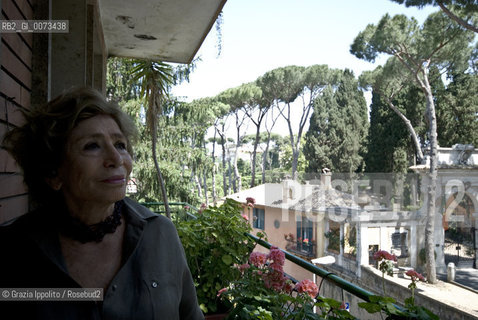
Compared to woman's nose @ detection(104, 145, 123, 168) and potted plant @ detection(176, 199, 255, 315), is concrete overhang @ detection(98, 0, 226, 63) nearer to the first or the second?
potted plant @ detection(176, 199, 255, 315)

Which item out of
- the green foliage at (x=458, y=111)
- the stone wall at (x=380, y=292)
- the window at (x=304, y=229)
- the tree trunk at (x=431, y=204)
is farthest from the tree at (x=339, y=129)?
the stone wall at (x=380, y=292)

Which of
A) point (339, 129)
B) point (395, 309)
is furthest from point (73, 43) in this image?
Result: point (339, 129)

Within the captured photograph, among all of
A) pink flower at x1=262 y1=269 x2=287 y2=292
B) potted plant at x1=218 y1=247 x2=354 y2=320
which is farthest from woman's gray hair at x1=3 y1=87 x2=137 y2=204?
pink flower at x1=262 y1=269 x2=287 y2=292

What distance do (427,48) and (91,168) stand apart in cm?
1678

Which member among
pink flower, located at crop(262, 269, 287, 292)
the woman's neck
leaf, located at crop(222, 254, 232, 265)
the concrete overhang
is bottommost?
leaf, located at crop(222, 254, 232, 265)

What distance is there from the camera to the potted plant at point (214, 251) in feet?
7.30

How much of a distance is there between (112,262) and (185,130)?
35.7 feet

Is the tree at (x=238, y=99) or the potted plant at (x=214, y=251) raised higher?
the tree at (x=238, y=99)

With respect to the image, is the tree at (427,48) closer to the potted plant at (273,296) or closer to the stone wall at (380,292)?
the stone wall at (380,292)

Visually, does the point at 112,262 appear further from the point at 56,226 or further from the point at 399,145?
A: the point at 399,145

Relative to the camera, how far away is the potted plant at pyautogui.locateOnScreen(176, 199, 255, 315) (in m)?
2.23

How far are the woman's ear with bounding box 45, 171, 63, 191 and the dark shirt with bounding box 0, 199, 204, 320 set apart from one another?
5 centimetres

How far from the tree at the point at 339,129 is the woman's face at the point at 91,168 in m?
23.5

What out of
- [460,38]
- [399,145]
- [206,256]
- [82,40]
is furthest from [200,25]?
[399,145]
